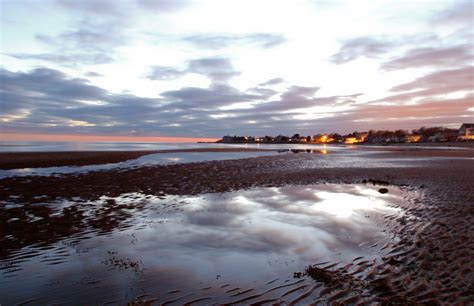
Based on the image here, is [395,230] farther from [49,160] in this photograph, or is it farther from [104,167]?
[49,160]

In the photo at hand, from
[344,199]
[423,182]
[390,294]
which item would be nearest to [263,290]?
[390,294]

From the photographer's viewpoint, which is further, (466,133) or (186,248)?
(466,133)

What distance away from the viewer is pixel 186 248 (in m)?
8.77

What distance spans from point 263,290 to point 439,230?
23.6ft

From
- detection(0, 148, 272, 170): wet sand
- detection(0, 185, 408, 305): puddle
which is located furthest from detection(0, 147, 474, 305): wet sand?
detection(0, 148, 272, 170): wet sand

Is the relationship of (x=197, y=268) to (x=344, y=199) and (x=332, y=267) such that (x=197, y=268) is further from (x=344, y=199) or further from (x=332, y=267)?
(x=344, y=199)

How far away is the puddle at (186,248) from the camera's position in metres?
6.16

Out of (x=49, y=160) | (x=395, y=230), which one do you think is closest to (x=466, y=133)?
(x=395, y=230)

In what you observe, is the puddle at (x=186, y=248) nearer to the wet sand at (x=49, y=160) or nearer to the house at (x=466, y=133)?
the wet sand at (x=49, y=160)

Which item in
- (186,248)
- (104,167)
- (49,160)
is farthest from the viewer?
(49,160)

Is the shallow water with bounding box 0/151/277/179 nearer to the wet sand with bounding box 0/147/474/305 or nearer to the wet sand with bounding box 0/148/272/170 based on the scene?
the wet sand with bounding box 0/148/272/170

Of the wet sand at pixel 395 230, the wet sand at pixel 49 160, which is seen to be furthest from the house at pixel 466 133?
the wet sand at pixel 49 160

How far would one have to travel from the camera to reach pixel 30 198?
1573cm

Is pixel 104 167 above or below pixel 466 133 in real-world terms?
below
